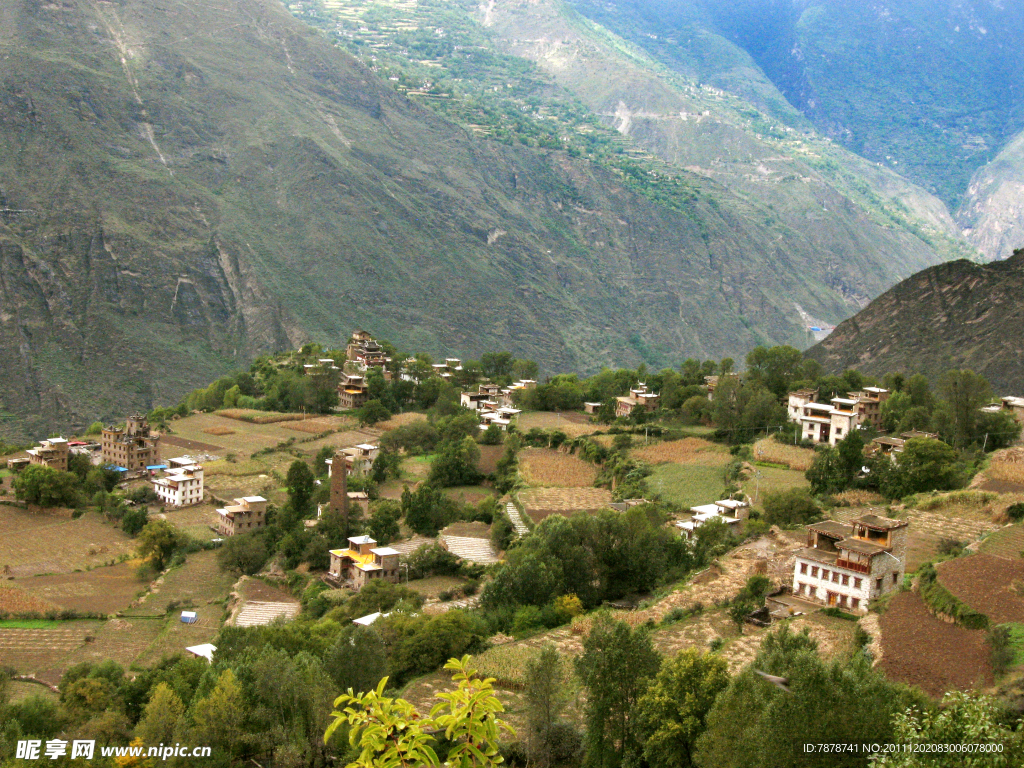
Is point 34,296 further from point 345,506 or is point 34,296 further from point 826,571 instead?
point 826,571

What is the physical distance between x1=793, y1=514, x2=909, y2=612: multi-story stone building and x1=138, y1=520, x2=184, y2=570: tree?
20.7m

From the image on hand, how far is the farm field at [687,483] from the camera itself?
32.8m

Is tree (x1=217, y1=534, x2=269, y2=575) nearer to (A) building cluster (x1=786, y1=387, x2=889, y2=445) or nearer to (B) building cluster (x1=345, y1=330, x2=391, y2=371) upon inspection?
(A) building cluster (x1=786, y1=387, x2=889, y2=445)

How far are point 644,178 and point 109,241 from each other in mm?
63725

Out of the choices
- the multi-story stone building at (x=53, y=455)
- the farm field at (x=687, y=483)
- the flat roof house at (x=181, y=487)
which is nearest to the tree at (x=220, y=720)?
the farm field at (x=687, y=483)

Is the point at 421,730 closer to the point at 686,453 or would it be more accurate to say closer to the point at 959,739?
the point at 959,739

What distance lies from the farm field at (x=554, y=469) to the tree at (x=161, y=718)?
1998cm

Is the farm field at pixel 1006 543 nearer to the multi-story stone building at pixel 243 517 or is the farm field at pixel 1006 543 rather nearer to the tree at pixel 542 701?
the tree at pixel 542 701

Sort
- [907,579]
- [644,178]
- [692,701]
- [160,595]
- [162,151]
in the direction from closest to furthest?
[692,701], [907,579], [160,595], [162,151], [644,178]

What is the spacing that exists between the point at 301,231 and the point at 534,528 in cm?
6184

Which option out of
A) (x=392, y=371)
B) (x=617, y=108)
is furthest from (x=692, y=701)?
(x=617, y=108)

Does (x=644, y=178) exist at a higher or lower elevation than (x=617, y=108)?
lower

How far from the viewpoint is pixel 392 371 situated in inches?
2347

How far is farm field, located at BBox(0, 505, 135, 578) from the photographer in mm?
33000
